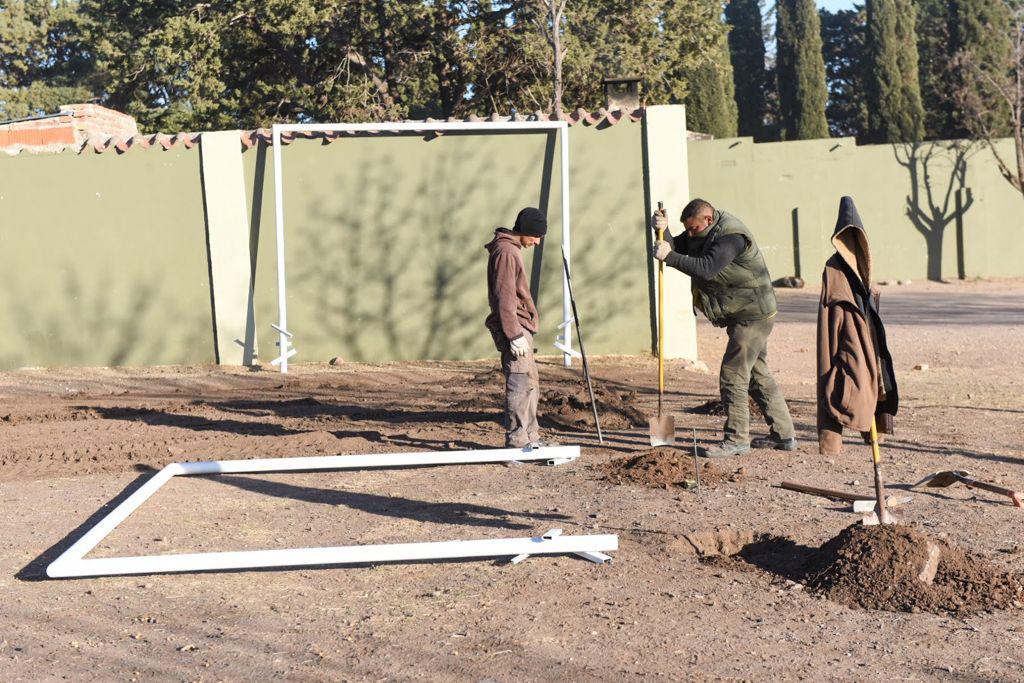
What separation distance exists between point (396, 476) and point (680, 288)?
649 centimetres

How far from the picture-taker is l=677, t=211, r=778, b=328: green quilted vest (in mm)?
7988

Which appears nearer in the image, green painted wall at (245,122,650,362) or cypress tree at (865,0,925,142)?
green painted wall at (245,122,650,362)

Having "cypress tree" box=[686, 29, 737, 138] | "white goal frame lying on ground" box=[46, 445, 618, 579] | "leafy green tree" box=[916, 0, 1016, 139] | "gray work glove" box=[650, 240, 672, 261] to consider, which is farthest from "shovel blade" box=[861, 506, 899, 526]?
"cypress tree" box=[686, 29, 737, 138]

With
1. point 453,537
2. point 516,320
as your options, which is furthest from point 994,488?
Answer: point 516,320

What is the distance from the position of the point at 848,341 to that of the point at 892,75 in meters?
36.5

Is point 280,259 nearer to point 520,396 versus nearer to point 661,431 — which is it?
point 520,396

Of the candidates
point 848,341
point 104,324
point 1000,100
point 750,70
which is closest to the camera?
point 848,341

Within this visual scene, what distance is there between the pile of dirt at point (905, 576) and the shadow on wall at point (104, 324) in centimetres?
1025

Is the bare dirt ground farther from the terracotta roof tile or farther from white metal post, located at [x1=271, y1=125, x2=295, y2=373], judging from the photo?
the terracotta roof tile

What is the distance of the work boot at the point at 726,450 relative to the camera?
26.6 feet

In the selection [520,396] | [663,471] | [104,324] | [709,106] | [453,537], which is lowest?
[453,537]

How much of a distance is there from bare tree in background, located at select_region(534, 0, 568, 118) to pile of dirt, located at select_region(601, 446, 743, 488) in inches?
545

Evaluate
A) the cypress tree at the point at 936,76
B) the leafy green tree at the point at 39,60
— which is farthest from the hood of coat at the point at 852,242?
the leafy green tree at the point at 39,60

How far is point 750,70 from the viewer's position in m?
51.3
